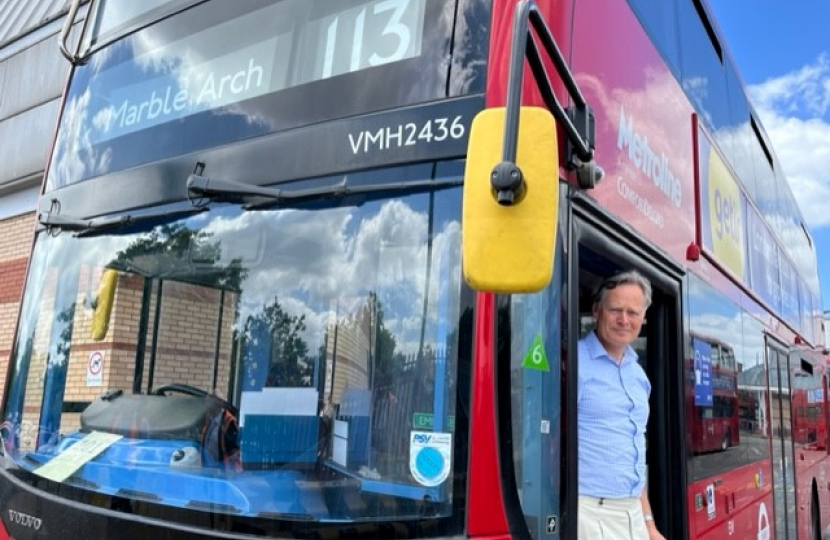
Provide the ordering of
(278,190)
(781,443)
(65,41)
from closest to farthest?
(278,190) < (65,41) < (781,443)

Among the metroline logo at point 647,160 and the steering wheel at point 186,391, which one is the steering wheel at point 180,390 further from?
the metroline logo at point 647,160

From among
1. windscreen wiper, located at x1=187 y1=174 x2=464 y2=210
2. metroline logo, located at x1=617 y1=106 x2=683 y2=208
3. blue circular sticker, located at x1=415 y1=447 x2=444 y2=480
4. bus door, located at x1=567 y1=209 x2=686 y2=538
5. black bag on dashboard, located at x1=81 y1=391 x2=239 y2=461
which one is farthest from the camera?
bus door, located at x1=567 y1=209 x2=686 y2=538

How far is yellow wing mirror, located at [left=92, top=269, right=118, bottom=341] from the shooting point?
8.82ft

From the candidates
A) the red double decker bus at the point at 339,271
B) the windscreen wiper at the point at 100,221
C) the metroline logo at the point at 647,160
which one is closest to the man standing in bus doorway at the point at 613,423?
the red double decker bus at the point at 339,271

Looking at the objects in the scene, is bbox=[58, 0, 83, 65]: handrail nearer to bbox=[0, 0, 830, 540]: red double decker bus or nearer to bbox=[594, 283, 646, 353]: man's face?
bbox=[0, 0, 830, 540]: red double decker bus

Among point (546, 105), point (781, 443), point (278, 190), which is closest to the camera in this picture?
point (546, 105)

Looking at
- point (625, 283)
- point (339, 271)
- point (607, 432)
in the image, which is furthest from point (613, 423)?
point (339, 271)

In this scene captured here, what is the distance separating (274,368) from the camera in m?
2.21

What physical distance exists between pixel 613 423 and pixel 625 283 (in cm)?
51

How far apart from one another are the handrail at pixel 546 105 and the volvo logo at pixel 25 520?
1886 millimetres

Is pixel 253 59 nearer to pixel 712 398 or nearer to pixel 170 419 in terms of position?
pixel 170 419

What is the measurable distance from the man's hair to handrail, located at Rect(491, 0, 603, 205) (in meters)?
0.53

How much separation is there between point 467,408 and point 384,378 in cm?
27

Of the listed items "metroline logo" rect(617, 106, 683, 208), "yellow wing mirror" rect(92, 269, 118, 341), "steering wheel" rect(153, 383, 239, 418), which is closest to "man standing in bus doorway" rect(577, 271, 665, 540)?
"metroline logo" rect(617, 106, 683, 208)
